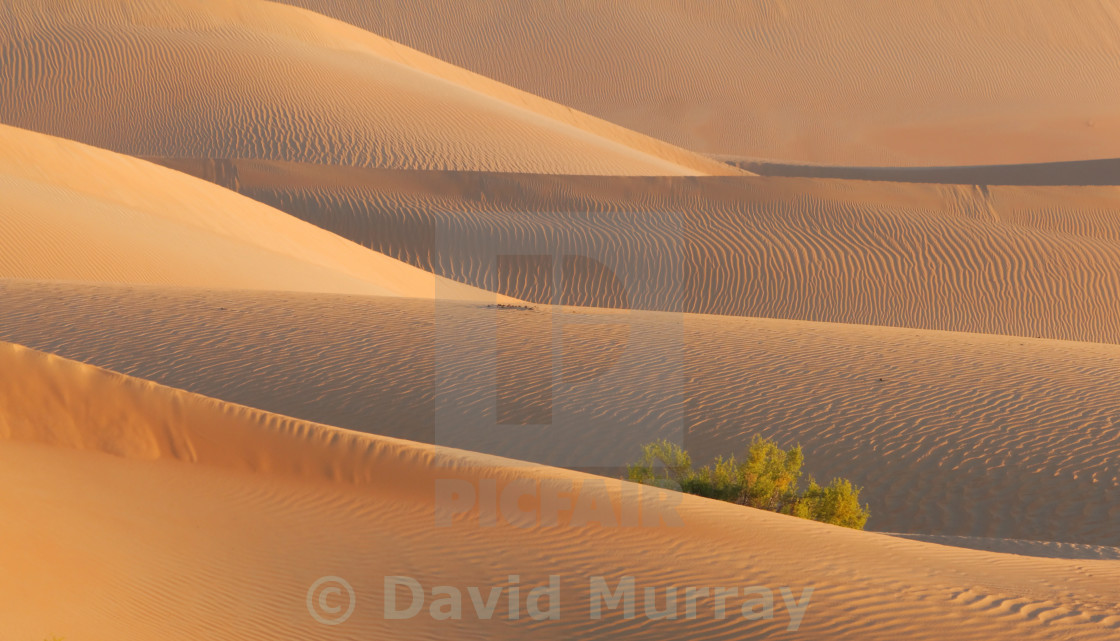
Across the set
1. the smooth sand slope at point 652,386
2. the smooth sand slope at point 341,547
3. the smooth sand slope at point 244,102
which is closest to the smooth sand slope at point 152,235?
the smooth sand slope at point 652,386

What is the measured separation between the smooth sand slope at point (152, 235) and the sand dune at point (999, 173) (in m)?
15.6

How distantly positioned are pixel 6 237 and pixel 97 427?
8995mm

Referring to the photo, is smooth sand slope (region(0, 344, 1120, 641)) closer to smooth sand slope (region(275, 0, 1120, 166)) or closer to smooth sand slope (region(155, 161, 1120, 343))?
smooth sand slope (region(155, 161, 1120, 343))

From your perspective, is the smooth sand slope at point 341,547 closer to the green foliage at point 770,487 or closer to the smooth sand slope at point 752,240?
the green foliage at point 770,487

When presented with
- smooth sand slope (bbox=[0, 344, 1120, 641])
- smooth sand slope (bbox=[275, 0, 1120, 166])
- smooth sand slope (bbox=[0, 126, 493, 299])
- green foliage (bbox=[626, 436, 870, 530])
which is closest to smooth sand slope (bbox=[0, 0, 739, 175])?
smooth sand slope (bbox=[0, 126, 493, 299])

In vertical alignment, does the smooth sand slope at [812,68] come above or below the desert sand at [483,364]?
above

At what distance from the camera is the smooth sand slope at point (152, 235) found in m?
14.2

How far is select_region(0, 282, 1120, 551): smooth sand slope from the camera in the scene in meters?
9.12

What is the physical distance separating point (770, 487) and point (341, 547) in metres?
3.62

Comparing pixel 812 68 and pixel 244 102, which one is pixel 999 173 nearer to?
pixel 812 68

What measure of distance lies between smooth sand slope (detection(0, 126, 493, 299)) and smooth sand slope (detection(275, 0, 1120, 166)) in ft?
83.3

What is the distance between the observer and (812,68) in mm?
47062

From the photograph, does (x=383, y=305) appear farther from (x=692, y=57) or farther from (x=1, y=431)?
(x=692, y=57)

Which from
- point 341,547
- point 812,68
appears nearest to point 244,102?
point 341,547
